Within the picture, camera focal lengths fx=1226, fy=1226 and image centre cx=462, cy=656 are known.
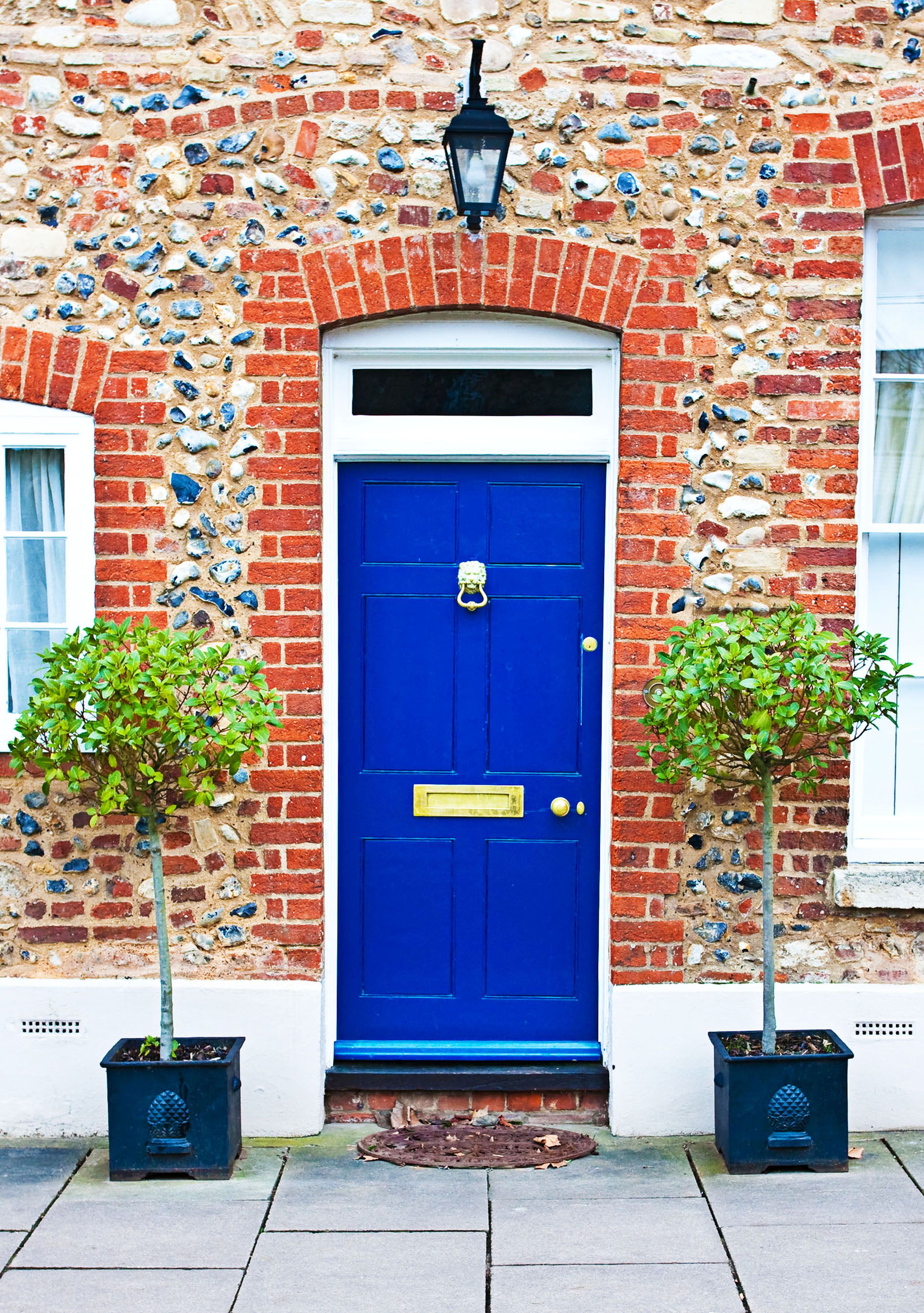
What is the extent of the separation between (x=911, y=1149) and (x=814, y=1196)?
600mm

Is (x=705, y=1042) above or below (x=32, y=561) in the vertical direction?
below

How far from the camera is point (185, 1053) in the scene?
Result: 4.31 metres

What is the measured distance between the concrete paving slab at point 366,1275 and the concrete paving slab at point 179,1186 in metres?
0.32

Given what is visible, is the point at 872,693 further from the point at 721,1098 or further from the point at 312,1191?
the point at 312,1191

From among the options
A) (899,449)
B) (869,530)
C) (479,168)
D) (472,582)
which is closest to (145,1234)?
(472,582)

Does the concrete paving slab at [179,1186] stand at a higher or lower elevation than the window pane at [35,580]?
lower

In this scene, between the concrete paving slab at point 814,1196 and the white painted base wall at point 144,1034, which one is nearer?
the concrete paving slab at point 814,1196

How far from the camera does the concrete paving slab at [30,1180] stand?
395cm

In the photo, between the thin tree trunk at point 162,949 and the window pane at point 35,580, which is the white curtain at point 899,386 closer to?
the thin tree trunk at point 162,949

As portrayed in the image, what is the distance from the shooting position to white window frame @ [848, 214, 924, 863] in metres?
4.59

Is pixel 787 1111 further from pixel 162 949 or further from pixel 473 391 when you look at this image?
pixel 473 391

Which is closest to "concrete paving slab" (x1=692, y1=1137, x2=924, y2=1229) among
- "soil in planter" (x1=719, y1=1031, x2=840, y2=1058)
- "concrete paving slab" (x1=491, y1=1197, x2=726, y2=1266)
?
"concrete paving slab" (x1=491, y1=1197, x2=726, y2=1266)

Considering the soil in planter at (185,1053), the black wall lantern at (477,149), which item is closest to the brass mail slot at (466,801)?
the soil in planter at (185,1053)

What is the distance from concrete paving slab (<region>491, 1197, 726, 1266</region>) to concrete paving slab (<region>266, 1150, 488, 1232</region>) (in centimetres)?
A: 13
